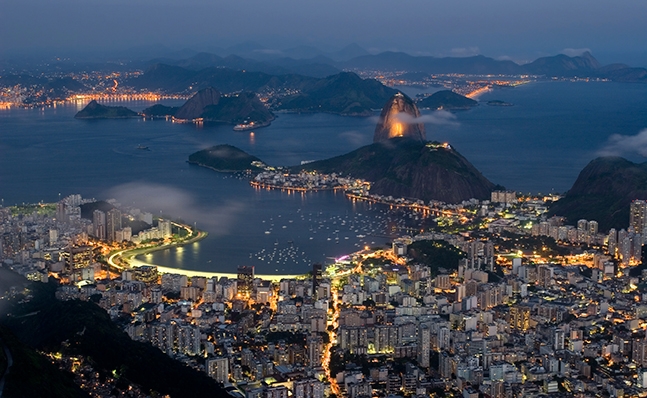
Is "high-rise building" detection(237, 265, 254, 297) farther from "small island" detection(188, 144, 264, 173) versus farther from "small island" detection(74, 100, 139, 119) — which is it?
"small island" detection(74, 100, 139, 119)

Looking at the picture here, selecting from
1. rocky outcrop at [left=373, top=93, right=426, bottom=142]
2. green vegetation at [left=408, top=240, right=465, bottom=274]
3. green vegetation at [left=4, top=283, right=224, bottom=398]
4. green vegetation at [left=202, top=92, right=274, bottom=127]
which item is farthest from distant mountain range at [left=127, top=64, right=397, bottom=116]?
green vegetation at [left=4, top=283, right=224, bottom=398]

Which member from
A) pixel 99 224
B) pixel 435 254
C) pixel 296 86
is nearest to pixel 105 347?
pixel 435 254

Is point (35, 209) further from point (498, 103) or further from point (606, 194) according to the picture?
point (498, 103)

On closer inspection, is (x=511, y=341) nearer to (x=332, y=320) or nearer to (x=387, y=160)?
(x=332, y=320)

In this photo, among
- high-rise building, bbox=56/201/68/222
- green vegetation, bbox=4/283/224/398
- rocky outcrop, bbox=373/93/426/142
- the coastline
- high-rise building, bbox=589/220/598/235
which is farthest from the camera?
rocky outcrop, bbox=373/93/426/142

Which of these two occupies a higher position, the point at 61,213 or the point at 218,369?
the point at 61,213
